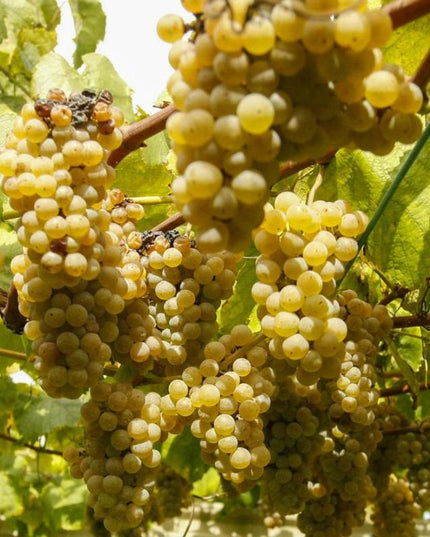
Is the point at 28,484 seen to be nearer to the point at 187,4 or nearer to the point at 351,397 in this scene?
the point at 351,397

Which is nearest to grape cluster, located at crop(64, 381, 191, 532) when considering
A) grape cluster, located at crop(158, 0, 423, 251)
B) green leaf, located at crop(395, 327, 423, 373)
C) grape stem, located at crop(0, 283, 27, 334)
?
grape stem, located at crop(0, 283, 27, 334)

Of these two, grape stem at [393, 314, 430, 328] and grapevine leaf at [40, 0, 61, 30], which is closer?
grape stem at [393, 314, 430, 328]

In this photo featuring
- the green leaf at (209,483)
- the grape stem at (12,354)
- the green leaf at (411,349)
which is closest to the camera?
the grape stem at (12,354)

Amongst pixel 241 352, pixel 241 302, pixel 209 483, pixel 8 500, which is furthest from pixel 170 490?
pixel 241 352

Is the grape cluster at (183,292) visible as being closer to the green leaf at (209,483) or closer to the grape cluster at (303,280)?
the grape cluster at (303,280)

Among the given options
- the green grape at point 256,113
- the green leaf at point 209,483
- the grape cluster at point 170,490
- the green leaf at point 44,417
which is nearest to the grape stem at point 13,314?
the green grape at point 256,113

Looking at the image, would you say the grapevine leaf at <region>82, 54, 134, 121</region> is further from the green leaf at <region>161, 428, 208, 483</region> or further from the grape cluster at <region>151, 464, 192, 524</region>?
the grape cluster at <region>151, 464, 192, 524</region>
